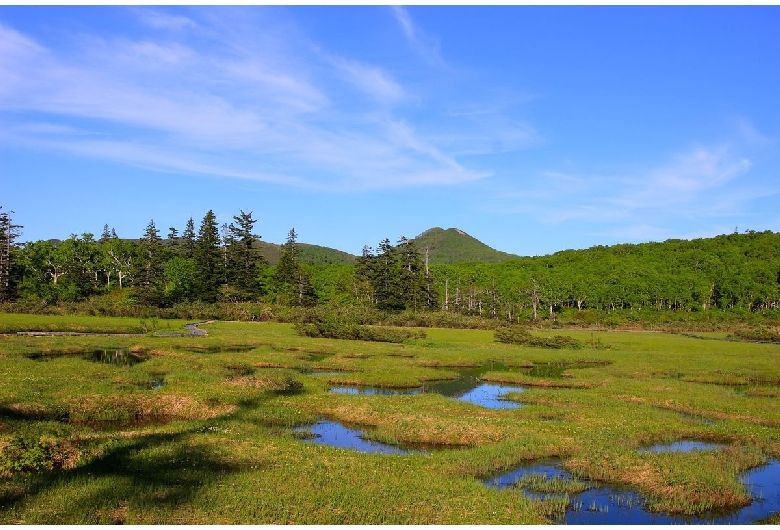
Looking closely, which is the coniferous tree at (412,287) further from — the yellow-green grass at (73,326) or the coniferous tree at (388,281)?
the yellow-green grass at (73,326)

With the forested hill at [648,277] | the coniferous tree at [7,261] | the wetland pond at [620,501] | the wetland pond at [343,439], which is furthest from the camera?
the forested hill at [648,277]

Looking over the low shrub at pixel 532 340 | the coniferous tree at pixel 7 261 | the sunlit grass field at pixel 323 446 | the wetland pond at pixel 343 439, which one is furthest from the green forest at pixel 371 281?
the wetland pond at pixel 343 439

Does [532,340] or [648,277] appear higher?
[648,277]

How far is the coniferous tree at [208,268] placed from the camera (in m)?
119

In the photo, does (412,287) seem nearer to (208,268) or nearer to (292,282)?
(292,282)

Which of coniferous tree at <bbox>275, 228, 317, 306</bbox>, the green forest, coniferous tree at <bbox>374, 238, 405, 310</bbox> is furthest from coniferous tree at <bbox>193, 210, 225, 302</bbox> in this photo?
coniferous tree at <bbox>374, 238, 405, 310</bbox>

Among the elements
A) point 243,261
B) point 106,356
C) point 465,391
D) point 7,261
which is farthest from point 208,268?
point 465,391

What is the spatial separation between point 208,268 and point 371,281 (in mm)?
38461

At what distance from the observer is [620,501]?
17.8 m

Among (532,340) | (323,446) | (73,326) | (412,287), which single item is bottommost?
(323,446)

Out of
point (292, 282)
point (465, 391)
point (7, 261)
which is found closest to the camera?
point (465, 391)

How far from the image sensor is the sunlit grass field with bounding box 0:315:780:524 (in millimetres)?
15109

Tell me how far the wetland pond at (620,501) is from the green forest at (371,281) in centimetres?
8115

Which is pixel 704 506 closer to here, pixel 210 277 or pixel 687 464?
pixel 687 464
